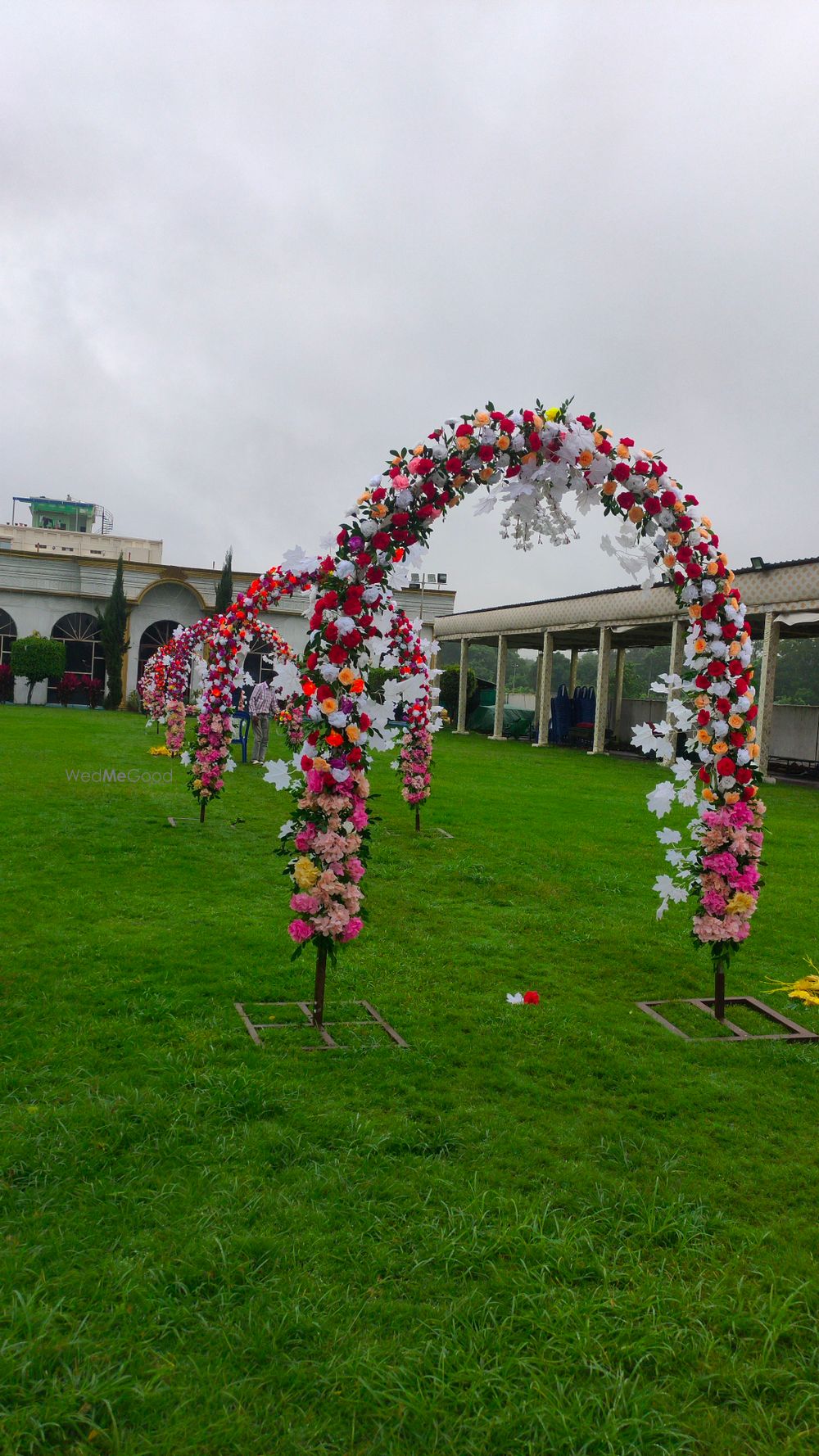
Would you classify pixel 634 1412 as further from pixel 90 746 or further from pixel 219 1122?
pixel 90 746

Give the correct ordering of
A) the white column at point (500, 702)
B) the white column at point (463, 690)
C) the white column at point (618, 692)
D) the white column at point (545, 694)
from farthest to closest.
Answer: the white column at point (463, 690), the white column at point (500, 702), the white column at point (618, 692), the white column at point (545, 694)

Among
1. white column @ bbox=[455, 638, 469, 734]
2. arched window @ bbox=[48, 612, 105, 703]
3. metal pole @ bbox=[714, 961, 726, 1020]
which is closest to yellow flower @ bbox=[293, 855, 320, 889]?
metal pole @ bbox=[714, 961, 726, 1020]

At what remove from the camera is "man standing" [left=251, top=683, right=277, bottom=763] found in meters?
16.8

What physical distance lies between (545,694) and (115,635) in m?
15.9

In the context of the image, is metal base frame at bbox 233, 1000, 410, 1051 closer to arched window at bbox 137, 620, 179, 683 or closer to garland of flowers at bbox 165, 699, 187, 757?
garland of flowers at bbox 165, 699, 187, 757

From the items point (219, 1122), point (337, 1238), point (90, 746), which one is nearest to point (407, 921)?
point (219, 1122)

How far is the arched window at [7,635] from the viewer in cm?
3462

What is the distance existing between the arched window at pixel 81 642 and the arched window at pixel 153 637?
1498mm

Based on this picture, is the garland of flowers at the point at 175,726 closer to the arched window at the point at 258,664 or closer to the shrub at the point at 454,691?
the arched window at the point at 258,664

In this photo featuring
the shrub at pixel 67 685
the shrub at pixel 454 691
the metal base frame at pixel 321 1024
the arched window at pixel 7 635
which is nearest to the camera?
the metal base frame at pixel 321 1024

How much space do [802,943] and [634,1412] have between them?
5402 millimetres

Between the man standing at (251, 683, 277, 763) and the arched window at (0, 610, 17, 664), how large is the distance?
20.3m

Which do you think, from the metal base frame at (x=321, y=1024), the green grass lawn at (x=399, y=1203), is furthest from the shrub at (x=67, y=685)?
the metal base frame at (x=321, y=1024)

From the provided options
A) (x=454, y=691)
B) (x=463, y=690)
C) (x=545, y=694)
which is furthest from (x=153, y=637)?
(x=545, y=694)
